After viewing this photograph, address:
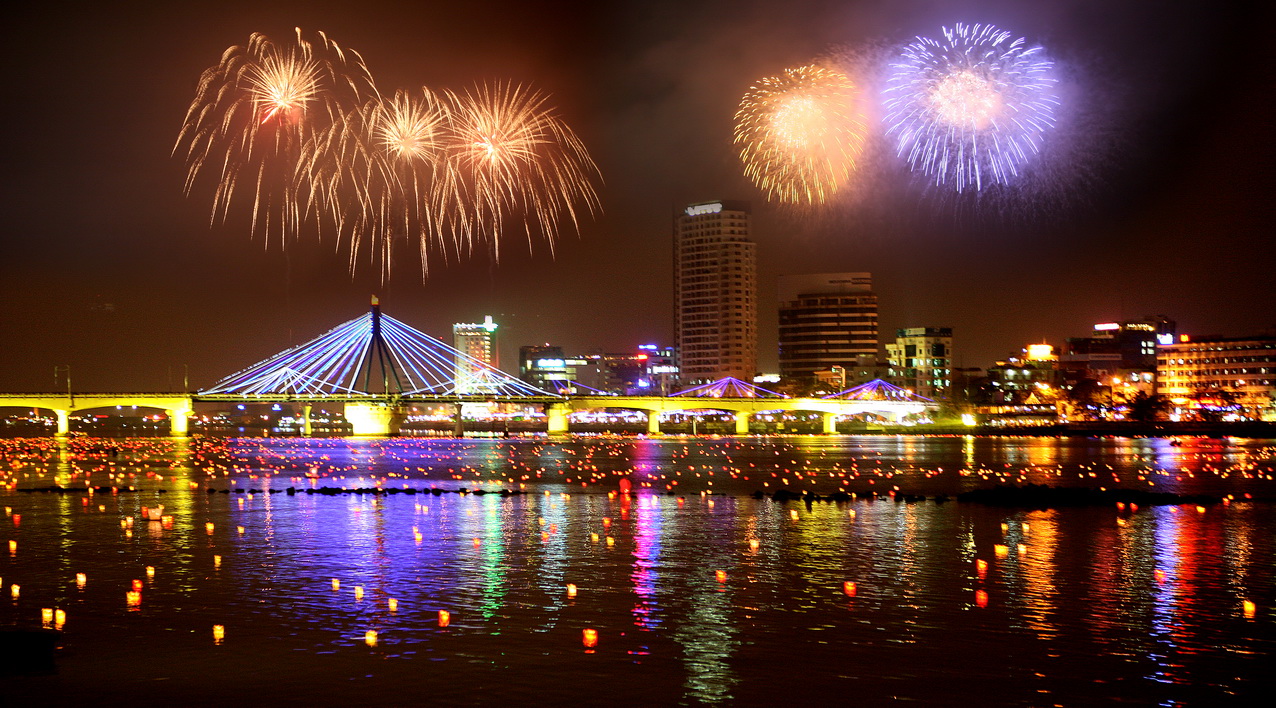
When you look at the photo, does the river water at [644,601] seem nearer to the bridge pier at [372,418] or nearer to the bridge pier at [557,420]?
the bridge pier at [372,418]

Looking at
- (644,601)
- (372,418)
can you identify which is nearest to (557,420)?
(372,418)

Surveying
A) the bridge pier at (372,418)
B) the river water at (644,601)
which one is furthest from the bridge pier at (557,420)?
the river water at (644,601)

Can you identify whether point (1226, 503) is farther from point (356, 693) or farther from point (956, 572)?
point (356, 693)

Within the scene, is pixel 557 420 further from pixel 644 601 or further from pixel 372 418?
pixel 644 601

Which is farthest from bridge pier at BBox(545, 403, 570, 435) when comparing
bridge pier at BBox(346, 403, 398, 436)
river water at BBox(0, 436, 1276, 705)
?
river water at BBox(0, 436, 1276, 705)

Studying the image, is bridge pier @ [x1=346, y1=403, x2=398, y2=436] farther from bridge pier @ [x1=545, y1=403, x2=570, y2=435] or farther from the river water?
the river water
